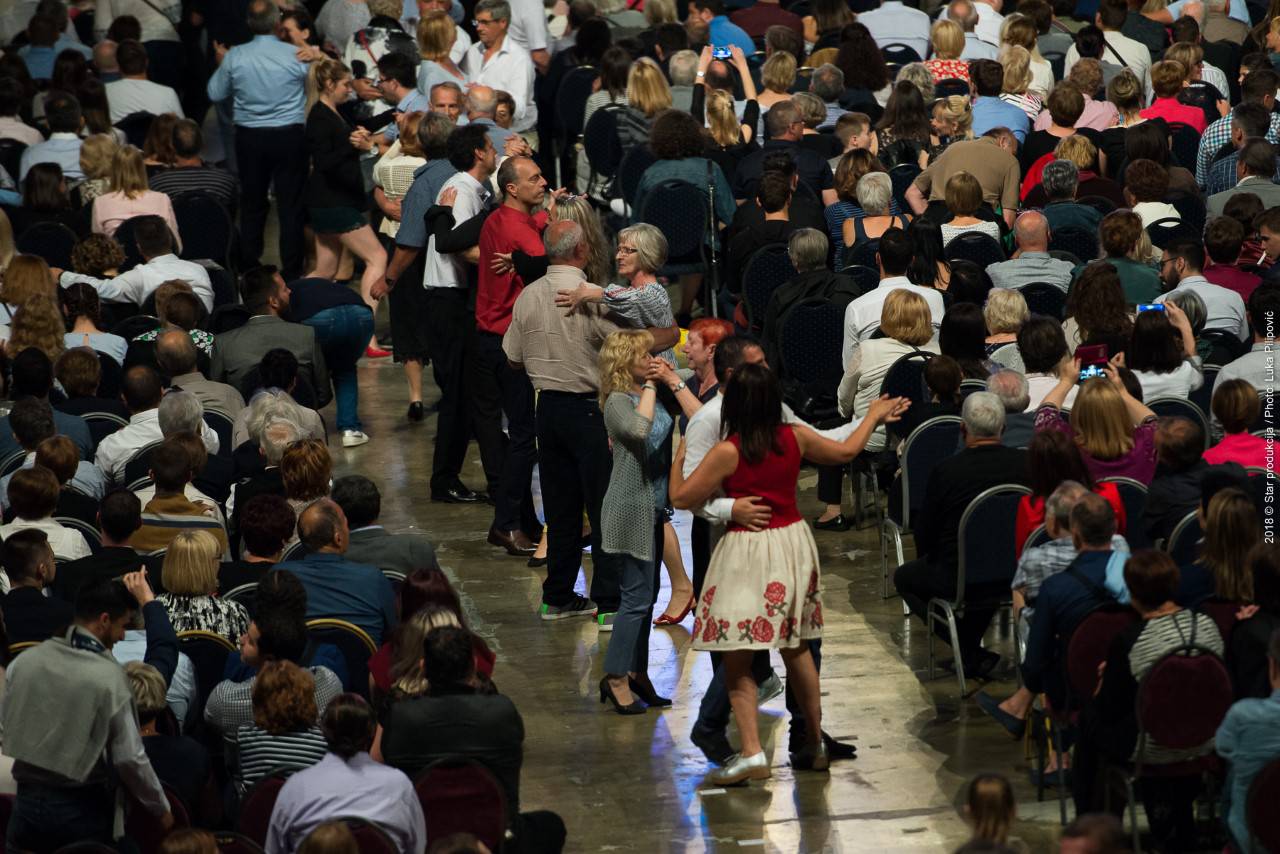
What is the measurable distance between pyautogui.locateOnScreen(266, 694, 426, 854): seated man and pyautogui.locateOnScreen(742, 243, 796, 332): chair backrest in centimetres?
552

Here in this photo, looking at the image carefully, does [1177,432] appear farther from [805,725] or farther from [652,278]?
[652,278]

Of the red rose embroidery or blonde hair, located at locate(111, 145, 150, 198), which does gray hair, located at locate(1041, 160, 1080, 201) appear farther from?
blonde hair, located at locate(111, 145, 150, 198)

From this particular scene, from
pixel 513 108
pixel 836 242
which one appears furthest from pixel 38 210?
pixel 836 242

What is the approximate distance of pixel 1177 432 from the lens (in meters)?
6.89

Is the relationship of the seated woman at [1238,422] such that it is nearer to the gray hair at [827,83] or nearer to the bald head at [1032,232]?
the bald head at [1032,232]

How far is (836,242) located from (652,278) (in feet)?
9.74

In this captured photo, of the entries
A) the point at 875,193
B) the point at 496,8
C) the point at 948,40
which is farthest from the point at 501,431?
the point at 948,40

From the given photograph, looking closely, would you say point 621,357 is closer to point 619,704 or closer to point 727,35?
point 619,704

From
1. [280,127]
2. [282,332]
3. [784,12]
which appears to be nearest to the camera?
[282,332]

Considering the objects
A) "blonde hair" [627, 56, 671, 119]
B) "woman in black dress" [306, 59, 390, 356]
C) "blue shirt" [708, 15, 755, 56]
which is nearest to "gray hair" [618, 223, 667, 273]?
"woman in black dress" [306, 59, 390, 356]

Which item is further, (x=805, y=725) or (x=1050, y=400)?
(x=1050, y=400)

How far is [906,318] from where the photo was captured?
8680 mm

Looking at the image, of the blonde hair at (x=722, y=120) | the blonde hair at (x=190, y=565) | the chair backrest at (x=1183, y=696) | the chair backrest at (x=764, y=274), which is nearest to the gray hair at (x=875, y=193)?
the chair backrest at (x=764, y=274)

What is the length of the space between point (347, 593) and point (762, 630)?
139 centimetres
